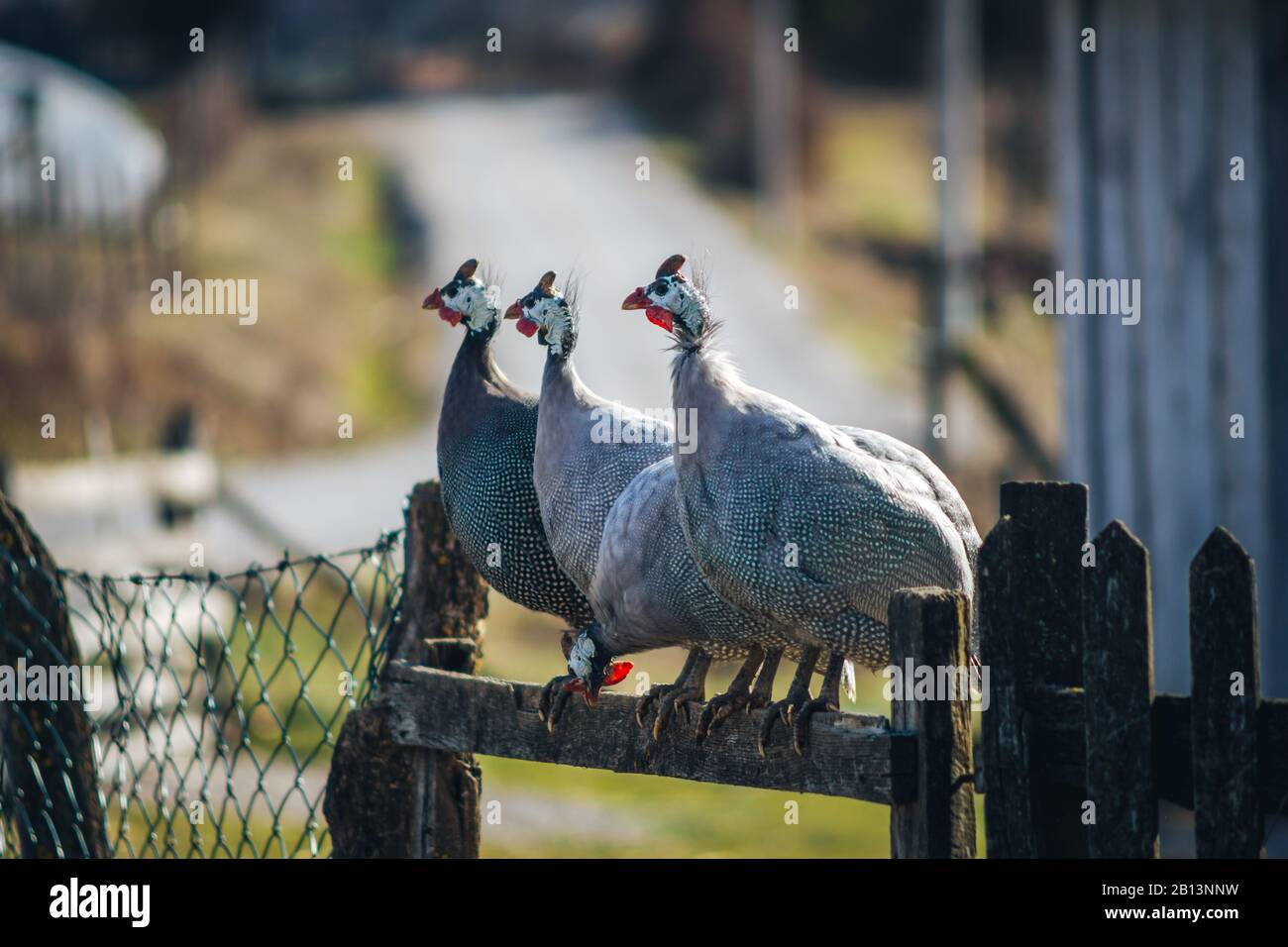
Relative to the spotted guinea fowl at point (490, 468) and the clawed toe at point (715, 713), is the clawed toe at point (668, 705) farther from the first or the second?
the spotted guinea fowl at point (490, 468)

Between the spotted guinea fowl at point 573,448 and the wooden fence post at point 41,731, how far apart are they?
1.19 metres

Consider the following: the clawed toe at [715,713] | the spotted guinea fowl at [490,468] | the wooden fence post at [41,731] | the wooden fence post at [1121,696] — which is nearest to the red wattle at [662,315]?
the spotted guinea fowl at [490,468]

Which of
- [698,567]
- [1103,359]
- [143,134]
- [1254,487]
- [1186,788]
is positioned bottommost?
[1186,788]

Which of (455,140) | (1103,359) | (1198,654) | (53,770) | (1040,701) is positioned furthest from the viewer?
(455,140)

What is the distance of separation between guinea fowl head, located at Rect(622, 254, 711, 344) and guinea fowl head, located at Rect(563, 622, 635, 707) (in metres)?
0.52

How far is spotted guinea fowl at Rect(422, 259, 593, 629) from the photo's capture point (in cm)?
320

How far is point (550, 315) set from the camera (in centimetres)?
312

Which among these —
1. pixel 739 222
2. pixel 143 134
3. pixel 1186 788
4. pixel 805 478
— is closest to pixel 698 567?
pixel 805 478

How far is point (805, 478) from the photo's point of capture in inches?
106

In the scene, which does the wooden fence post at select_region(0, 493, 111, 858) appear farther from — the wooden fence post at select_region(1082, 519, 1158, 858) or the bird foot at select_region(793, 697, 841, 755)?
the wooden fence post at select_region(1082, 519, 1158, 858)

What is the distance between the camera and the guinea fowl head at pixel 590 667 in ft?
9.25

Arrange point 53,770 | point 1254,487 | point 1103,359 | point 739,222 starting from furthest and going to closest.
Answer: point 739,222 → point 1103,359 → point 1254,487 → point 53,770

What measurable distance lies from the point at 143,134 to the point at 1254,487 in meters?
18.3

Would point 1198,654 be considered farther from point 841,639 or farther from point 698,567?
point 698,567
